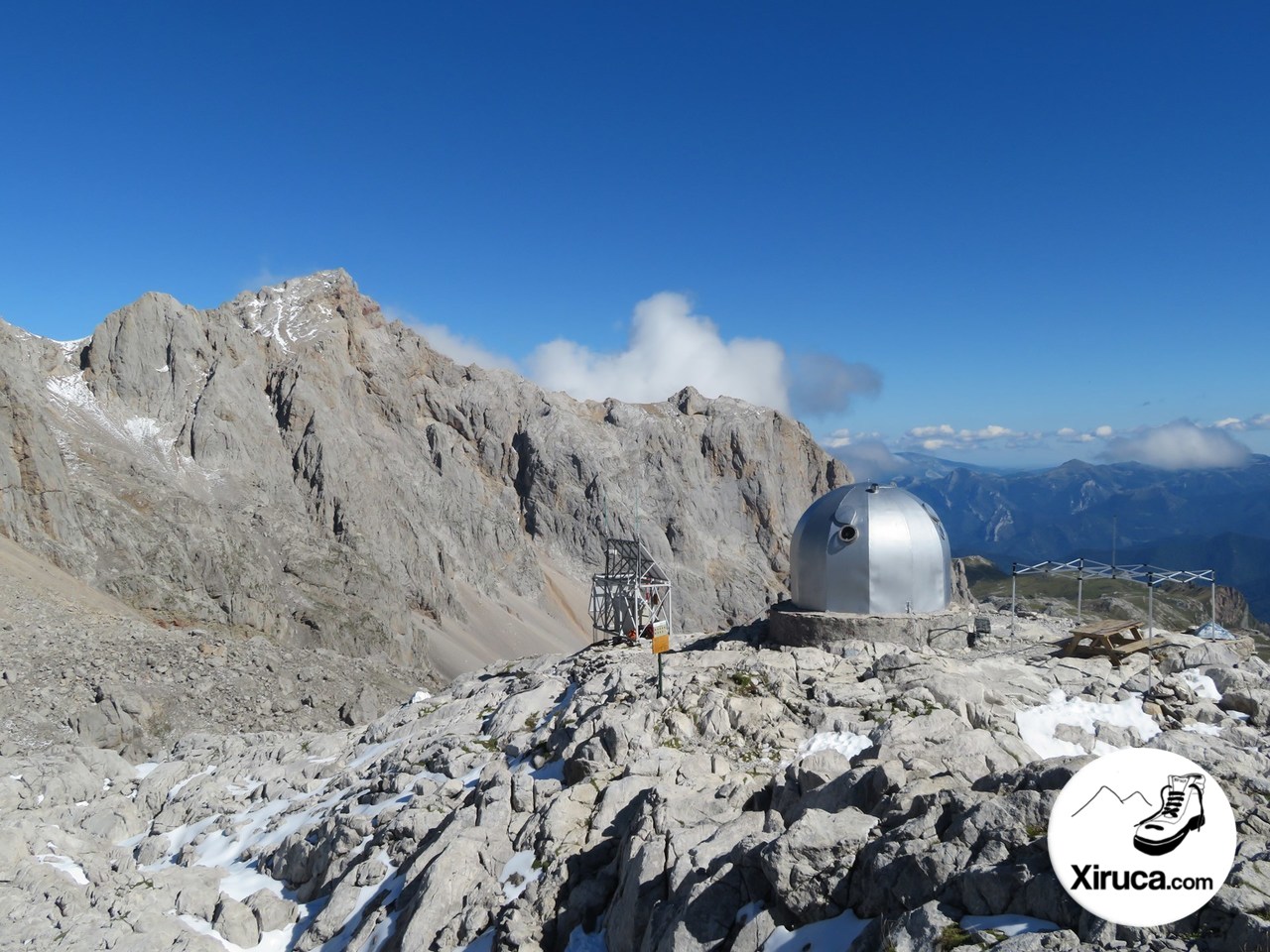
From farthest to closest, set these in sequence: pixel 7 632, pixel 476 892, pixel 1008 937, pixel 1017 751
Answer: pixel 7 632, pixel 1017 751, pixel 476 892, pixel 1008 937

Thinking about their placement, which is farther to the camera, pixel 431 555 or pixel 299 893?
pixel 431 555

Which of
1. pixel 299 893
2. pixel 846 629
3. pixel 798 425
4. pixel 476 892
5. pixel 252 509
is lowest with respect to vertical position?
pixel 299 893

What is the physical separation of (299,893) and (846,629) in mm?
15181

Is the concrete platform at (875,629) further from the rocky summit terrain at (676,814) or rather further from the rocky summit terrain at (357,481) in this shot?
the rocky summit terrain at (357,481)

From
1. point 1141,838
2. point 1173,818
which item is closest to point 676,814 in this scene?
point 1141,838

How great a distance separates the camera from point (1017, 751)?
15.6 meters

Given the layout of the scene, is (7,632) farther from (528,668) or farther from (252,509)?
(252,509)

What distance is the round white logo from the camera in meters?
7.66

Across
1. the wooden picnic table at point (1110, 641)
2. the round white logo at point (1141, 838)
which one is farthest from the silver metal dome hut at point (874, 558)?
the round white logo at point (1141, 838)

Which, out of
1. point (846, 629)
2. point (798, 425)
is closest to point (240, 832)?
point (846, 629)

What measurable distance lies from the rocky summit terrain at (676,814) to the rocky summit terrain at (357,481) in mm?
37635

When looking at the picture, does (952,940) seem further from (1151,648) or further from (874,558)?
(1151,648)

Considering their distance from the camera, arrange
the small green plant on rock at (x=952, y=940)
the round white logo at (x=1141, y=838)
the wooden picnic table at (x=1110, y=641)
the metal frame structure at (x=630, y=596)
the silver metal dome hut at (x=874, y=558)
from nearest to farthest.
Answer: the round white logo at (x=1141, y=838) → the small green plant on rock at (x=952, y=940) → the wooden picnic table at (x=1110, y=641) → the silver metal dome hut at (x=874, y=558) → the metal frame structure at (x=630, y=596)

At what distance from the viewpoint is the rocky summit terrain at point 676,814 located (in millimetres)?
9656
